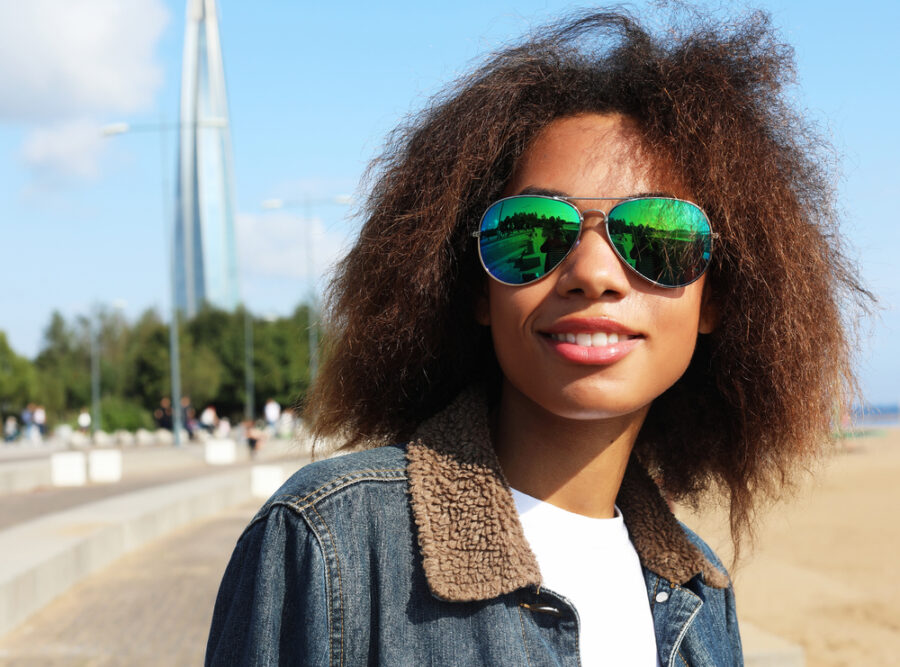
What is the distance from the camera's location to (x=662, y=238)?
5.85 feet

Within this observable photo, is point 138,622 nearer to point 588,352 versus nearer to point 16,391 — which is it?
point 588,352

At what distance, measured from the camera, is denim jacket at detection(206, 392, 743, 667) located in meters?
1.51

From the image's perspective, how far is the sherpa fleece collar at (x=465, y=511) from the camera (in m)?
1.61

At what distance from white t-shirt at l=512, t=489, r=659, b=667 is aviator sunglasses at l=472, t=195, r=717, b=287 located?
423 mm

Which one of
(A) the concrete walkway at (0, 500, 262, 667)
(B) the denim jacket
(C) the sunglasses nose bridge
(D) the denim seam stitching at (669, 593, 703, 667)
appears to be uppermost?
(C) the sunglasses nose bridge

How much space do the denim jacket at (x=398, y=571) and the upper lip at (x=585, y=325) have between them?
0.79ft

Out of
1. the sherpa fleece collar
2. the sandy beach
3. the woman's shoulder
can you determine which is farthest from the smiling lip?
the sandy beach

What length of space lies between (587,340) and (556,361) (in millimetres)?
63

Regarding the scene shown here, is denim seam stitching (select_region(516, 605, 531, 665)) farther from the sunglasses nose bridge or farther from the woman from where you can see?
the sunglasses nose bridge

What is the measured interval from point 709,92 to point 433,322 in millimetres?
693

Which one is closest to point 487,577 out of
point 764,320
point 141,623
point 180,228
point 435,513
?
point 435,513

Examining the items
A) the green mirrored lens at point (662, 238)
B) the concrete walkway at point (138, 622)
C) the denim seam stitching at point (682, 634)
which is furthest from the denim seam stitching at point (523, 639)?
the concrete walkway at point (138, 622)

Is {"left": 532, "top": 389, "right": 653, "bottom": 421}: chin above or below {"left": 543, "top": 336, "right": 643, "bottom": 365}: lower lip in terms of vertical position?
below

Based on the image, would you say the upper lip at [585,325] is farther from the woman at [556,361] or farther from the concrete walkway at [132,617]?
the concrete walkway at [132,617]
